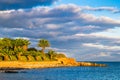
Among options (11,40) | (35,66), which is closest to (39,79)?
(35,66)

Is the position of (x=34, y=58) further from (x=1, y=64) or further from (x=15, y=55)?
(x=1, y=64)

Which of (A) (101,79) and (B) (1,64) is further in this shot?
(B) (1,64)

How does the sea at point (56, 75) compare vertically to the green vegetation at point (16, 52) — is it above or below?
below

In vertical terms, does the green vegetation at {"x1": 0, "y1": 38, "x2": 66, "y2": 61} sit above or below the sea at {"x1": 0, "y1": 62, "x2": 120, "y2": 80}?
above

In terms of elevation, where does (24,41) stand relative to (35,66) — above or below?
above

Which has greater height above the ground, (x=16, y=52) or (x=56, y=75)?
(x=16, y=52)

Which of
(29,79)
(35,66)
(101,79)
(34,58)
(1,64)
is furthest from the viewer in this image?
(34,58)

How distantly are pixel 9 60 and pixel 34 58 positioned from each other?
2230 cm

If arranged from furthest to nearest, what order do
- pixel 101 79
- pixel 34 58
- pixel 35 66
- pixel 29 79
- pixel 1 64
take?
pixel 34 58, pixel 35 66, pixel 1 64, pixel 101 79, pixel 29 79

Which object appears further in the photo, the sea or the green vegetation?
the green vegetation

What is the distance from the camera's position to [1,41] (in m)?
Answer: 185

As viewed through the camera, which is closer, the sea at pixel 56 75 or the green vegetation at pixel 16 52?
the sea at pixel 56 75

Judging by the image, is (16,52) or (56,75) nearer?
(56,75)

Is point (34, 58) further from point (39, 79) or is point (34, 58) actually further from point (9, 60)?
point (39, 79)
